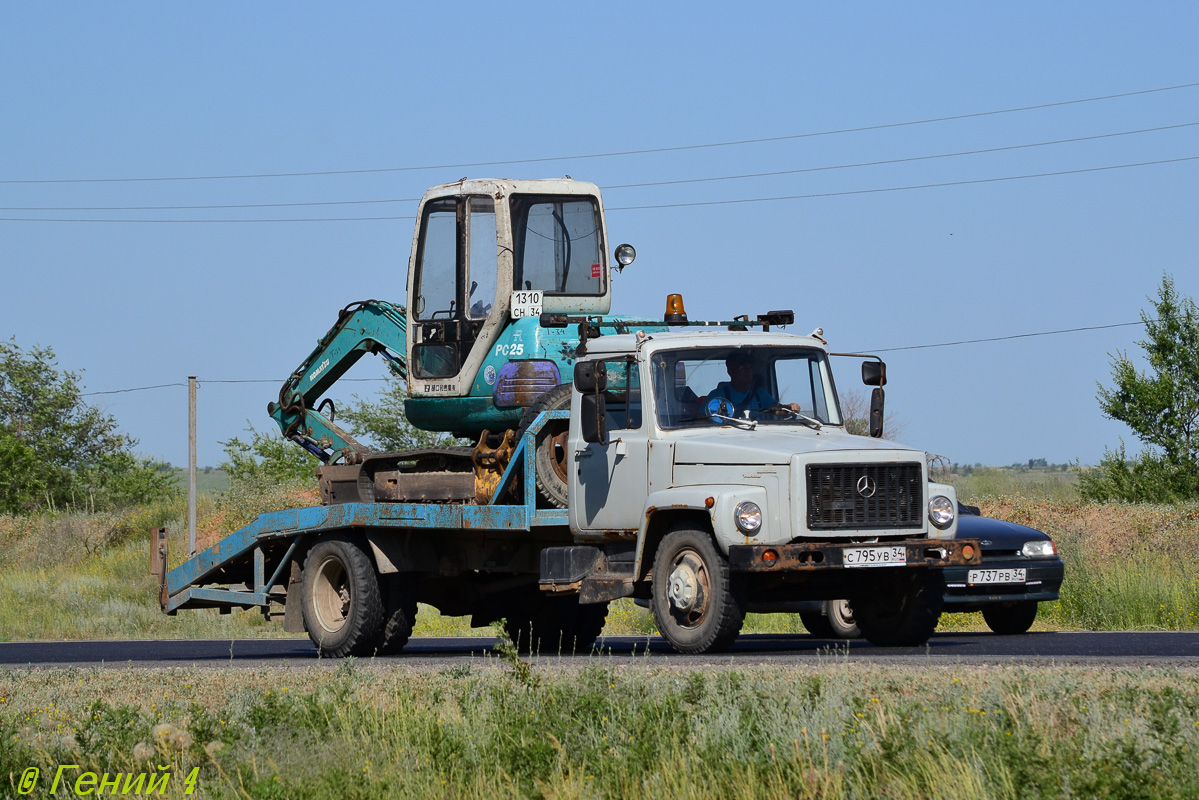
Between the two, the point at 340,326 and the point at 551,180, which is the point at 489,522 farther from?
the point at 340,326

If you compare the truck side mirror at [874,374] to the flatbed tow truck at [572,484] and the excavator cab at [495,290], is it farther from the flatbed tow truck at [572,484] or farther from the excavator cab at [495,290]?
the excavator cab at [495,290]

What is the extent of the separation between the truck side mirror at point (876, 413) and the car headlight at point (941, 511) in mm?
1304

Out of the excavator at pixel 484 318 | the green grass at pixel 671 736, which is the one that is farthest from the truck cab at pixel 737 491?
the green grass at pixel 671 736

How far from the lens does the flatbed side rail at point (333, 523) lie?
13.9 meters

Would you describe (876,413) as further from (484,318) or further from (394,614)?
(394,614)

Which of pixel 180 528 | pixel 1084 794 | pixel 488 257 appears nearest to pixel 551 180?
pixel 488 257

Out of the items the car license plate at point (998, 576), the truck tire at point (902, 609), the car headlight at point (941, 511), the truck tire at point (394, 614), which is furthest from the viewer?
the truck tire at point (394, 614)

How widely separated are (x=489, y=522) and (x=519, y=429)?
93 cm

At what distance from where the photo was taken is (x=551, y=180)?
15969 mm

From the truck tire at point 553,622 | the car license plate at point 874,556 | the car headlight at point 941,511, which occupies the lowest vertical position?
the truck tire at point 553,622

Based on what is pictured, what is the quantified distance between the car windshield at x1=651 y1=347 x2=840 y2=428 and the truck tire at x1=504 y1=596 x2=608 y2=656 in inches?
173

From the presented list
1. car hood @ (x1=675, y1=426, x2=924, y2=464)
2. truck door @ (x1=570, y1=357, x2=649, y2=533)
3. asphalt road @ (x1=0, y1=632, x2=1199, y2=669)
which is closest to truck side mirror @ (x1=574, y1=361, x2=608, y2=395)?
truck door @ (x1=570, y1=357, x2=649, y2=533)

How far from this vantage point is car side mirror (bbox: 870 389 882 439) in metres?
13.7

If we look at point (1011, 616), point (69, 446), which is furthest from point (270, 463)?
point (1011, 616)
